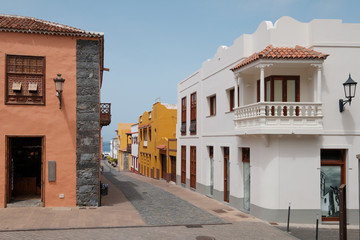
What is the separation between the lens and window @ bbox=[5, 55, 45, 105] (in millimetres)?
14438

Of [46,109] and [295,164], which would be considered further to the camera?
[46,109]

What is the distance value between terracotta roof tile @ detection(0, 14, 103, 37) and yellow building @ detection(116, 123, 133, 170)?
42271mm

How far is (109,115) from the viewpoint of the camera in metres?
17.2

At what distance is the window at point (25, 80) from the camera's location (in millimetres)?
14438

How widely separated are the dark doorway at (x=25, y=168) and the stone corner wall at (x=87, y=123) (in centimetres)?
273

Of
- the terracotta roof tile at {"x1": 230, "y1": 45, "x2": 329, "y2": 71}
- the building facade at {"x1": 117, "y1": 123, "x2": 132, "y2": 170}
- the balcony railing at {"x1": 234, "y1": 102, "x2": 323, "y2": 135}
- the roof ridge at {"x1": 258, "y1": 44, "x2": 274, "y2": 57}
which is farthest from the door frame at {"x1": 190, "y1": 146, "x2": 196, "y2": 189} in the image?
the building facade at {"x1": 117, "y1": 123, "x2": 132, "y2": 170}

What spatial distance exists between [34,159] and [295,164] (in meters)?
12.0

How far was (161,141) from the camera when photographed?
3312 cm

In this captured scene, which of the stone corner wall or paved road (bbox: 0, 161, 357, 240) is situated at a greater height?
the stone corner wall

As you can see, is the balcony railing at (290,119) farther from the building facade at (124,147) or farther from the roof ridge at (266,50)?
the building facade at (124,147)

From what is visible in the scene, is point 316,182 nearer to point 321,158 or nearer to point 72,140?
point 321,158

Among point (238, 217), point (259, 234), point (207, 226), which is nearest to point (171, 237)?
point (207, 226)

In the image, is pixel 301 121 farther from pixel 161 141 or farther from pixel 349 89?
pixel 161 141

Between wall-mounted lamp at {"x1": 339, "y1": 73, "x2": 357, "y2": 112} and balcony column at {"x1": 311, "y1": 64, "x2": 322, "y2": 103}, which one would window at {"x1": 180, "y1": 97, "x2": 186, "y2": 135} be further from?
wall-mounted lamp at {"x1": 339, "y1": 73, "x2": 357, "y2": 112}
